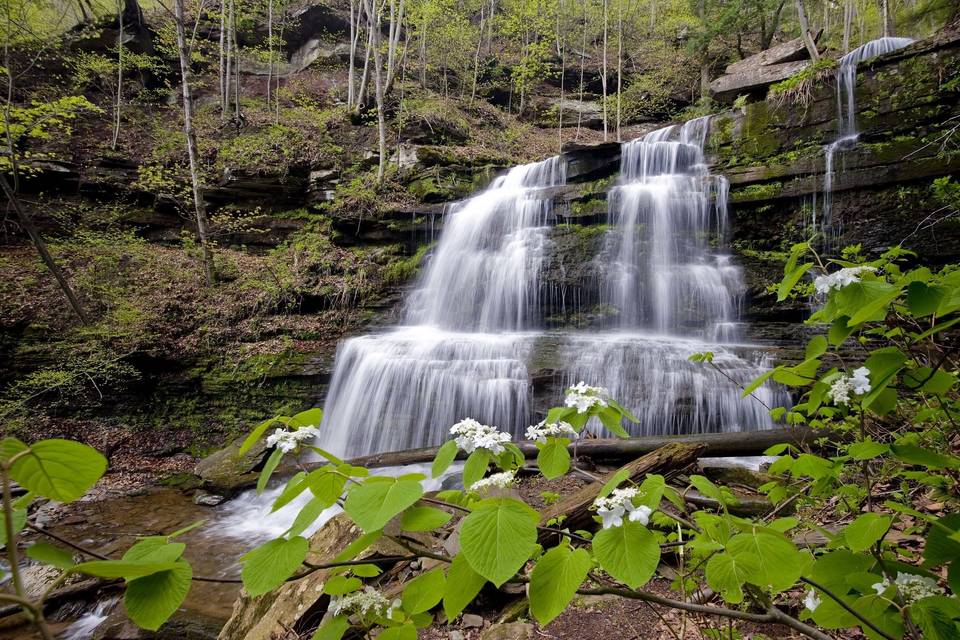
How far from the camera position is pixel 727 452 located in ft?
15.1

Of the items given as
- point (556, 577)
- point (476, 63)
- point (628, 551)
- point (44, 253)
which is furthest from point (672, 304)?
point (476, 63)

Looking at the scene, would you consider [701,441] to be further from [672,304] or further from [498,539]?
[672,304]

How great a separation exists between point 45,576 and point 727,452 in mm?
7612

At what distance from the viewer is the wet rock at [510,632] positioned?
2.32 m

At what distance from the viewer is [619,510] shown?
971 mm

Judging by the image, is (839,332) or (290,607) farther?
(290,607)

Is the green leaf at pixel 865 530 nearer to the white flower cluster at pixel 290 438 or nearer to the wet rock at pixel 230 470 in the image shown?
the white flower cluster at pixel 290 438

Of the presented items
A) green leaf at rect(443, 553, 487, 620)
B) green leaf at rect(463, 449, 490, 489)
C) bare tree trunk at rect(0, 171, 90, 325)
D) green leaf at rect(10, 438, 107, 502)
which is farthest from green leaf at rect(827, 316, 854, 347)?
bare tree trunk at rect(0, 171, 90, 325)

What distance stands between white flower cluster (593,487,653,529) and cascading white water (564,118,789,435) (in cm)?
461

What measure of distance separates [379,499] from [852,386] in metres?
1.42

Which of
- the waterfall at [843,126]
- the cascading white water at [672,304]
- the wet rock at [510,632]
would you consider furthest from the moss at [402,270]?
the wet rock at [510,632]

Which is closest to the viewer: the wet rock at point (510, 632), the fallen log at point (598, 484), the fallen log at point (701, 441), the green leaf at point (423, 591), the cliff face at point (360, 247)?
the green leaf at point (423, 591)

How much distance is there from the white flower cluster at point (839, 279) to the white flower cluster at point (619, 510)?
0.84m

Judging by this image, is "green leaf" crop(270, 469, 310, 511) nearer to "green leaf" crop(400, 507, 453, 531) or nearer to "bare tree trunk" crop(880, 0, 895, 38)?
"green leaf" crop(400, 507, 453, 531)
